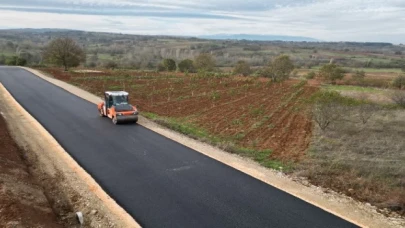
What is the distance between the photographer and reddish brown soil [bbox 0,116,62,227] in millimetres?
8508

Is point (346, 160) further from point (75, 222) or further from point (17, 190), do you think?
point (17, 190)

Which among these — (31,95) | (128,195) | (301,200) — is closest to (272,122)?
(301,200)

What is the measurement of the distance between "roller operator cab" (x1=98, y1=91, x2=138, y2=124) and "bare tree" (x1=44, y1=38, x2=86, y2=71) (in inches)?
1343

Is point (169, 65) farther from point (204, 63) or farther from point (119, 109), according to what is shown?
point (119, 109)

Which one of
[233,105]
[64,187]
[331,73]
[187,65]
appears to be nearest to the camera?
[64,187]

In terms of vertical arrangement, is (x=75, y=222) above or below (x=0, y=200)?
below

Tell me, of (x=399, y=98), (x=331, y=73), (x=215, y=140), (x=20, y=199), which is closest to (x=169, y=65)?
(x=331, y=73)

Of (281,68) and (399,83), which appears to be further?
(281,68)

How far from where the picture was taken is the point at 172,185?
1170 centimetres

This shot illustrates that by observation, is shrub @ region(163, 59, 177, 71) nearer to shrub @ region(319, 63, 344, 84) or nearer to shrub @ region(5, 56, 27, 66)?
shrub @ region(5, 56, 27, 66)

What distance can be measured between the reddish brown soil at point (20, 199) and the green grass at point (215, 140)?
8078 mm

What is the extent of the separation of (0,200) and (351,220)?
9.56 metres

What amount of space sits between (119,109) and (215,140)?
6439 mm

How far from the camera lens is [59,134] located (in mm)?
17516
